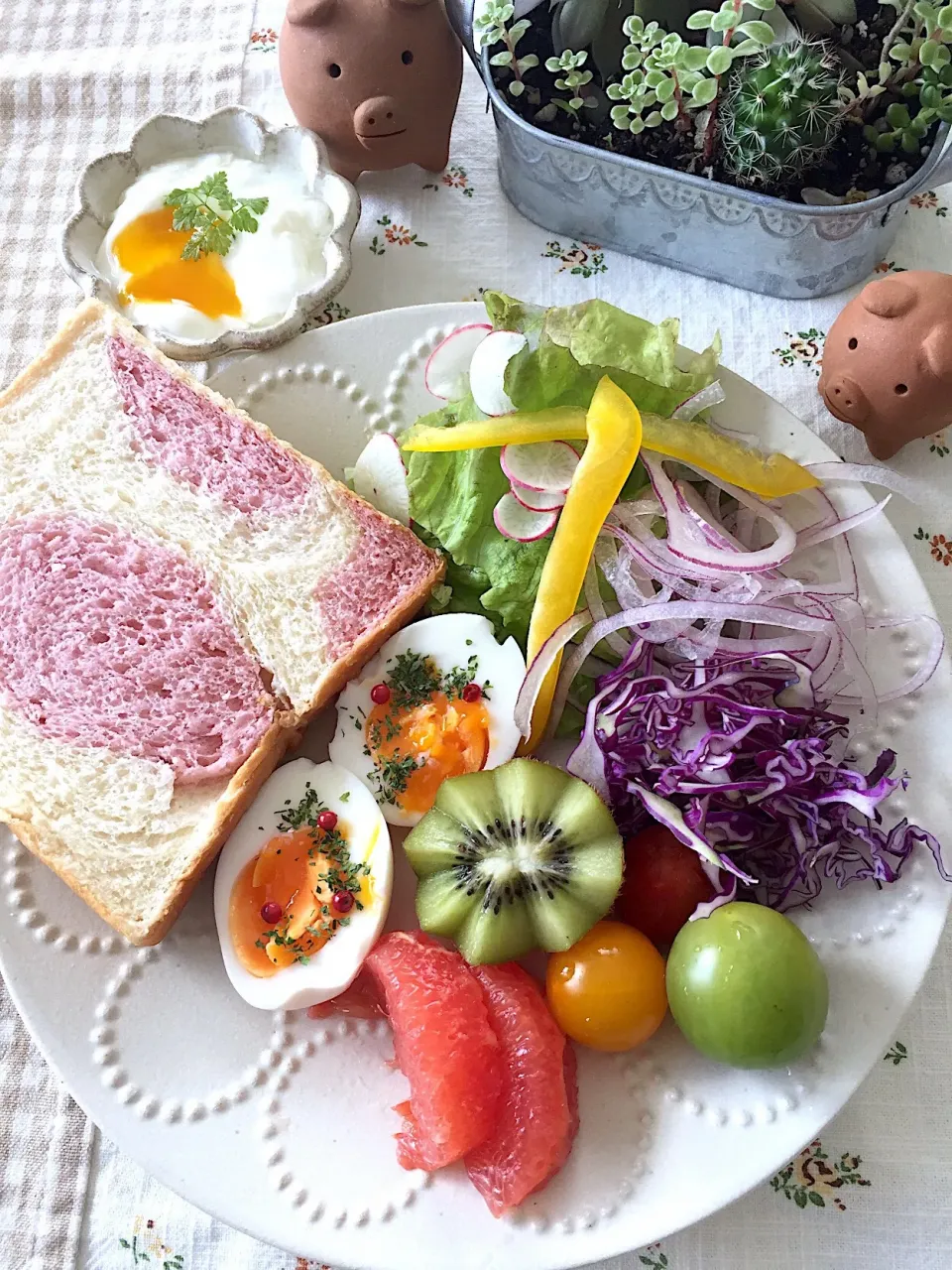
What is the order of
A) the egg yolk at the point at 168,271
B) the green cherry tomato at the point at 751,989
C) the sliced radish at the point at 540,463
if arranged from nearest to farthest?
1. the green cherry tomato at the point at 751,989
2. the sliced radish at the point at 540,463
3. the egg yolk at the point at 168,271

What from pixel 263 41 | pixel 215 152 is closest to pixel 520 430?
pixel 215 152

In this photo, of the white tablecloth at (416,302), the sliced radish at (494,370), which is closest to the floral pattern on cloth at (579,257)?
the white tablecloth at (416,302)

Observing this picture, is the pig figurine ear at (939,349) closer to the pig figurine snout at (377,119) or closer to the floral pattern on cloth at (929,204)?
the floral pattern on cloth at (929,204)

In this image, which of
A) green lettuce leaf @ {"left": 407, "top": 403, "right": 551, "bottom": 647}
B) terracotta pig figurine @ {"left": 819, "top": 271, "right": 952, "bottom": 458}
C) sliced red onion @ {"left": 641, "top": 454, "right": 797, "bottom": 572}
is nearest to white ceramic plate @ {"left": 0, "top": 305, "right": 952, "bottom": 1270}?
sliced red onion @ {"left": 641, "top": 454, "right": 797, "bottom": 572}

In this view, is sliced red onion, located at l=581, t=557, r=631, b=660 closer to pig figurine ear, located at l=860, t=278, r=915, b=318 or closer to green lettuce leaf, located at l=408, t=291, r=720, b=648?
green lettuce leaf, located at l=408, t=291, r=720, b=648

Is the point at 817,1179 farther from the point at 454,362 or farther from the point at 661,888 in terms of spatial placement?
the point at 454,362

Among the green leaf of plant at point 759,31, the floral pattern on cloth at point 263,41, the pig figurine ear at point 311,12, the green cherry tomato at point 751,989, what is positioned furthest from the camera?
the floral pattern on cloth at point 263,41
